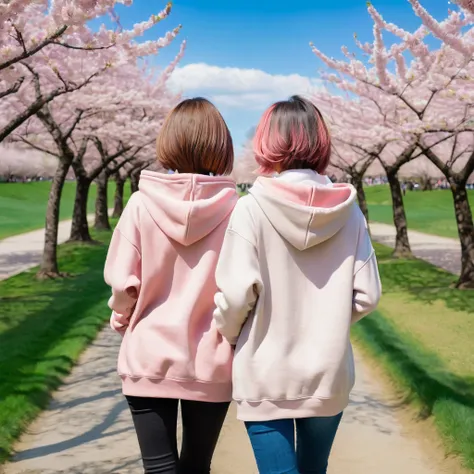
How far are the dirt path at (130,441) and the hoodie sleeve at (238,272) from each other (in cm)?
219

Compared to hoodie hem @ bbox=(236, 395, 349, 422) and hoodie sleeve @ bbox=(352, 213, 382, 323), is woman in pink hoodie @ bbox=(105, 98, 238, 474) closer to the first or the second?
hoodie hem @ bbox=(236, 395, 349, 422)

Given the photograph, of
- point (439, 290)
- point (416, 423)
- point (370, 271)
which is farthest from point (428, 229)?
point (370, 271)

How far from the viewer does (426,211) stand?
1734 inches

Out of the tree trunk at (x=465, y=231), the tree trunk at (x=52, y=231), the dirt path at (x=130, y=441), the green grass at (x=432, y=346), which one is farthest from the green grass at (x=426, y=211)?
the dirt path at (x=130, y=441)

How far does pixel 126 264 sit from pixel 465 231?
10.4 metres

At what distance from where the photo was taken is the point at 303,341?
7.91 feet

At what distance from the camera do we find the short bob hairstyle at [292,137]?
243 centimetres

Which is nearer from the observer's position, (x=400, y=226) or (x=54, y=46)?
(x=54, y=46)

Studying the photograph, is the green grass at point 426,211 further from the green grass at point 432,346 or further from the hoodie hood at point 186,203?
the hoodie hood at point 186,203

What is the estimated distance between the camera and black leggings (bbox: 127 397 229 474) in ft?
8.33

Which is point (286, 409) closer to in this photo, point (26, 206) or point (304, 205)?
point (304, 205)

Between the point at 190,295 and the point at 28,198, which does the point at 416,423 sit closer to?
the point at 190,295

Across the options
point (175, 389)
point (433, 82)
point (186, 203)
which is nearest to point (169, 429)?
point (175, 389)

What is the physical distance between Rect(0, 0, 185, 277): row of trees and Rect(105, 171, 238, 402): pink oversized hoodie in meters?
3.89
